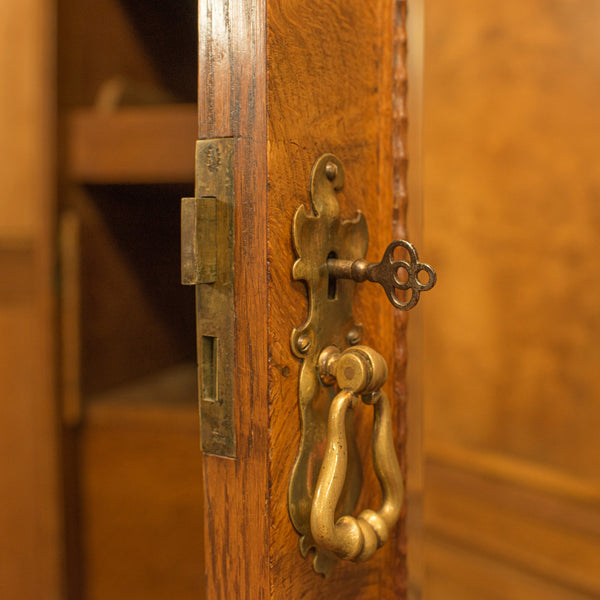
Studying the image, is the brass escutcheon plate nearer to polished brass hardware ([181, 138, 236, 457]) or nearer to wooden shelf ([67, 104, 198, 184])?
polished brass hardware ([181, 138, 236, 457])

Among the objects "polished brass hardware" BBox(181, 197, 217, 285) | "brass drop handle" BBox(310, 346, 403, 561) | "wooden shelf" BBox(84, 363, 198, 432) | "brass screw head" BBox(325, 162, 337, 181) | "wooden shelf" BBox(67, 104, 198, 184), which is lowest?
"wooden shelf" BBox(84, 363, 198, 432)

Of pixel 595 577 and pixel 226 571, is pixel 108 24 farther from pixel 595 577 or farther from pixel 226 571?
pixel 595 577

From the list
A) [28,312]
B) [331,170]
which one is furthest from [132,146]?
[331,170]

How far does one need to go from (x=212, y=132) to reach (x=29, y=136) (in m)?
0.43

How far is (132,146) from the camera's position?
698 mm

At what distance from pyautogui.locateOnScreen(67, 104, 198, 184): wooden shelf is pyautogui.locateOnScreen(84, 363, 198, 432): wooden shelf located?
9.9 inches

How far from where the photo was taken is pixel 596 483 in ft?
2.38

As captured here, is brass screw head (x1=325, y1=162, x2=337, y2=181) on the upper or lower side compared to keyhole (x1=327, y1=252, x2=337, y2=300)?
upper

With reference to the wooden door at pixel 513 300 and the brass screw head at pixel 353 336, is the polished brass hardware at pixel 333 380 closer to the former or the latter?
the brass screw head at pixel 353 336

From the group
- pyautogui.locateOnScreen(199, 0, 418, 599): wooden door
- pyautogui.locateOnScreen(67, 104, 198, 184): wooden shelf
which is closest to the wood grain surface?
pyautogui.locateOnScreen(67, 104, 198, 184): wooden shelf

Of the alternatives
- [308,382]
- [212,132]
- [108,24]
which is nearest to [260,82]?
[212,132]

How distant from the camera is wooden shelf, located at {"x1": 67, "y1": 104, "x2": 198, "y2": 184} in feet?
2.25

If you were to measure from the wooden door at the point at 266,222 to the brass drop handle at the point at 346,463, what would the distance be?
0.02 metres

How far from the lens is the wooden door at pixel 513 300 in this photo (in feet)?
2.35
